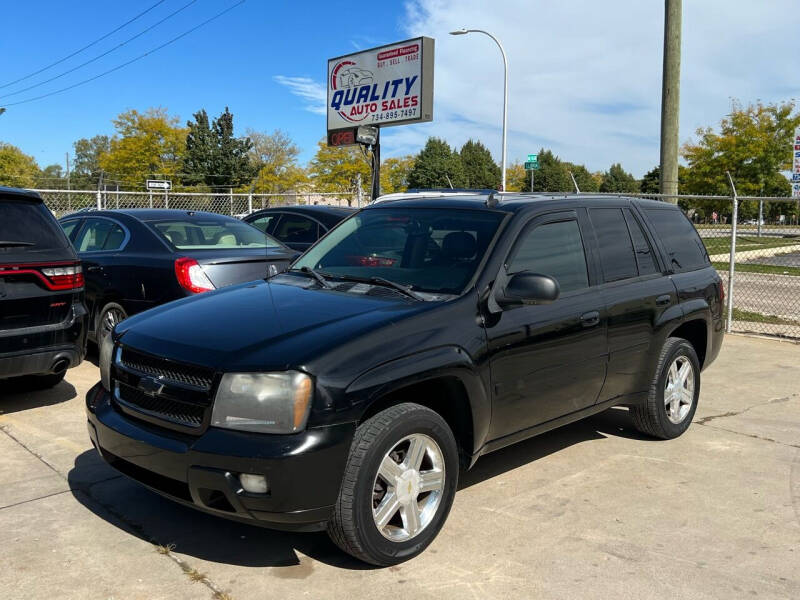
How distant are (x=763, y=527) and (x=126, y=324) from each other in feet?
11.6

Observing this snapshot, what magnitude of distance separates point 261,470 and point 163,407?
2.19 ft

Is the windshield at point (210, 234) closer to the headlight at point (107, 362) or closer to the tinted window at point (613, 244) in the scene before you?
the headlight at point (107, 362)

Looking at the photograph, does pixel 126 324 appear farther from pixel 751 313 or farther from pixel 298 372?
pixel 751 313

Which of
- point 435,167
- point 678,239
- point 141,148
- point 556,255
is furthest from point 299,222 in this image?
point 435,167

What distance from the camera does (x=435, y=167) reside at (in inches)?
2990

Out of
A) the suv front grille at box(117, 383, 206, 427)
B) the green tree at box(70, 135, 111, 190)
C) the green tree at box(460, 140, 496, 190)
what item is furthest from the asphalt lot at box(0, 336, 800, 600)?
the green tree at box(70, 135, 111, 190)

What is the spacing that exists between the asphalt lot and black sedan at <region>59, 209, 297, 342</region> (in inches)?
67.2

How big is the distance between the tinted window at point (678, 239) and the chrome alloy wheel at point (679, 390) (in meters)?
0.71

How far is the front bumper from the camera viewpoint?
2.93m

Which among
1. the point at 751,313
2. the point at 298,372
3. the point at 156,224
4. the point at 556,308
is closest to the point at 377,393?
the point at 298,372

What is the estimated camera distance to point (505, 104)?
1139 inches

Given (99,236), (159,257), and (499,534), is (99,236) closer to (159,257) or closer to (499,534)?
(159,257)

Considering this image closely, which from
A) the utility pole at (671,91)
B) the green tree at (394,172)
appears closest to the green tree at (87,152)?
the green tree at (394,172)

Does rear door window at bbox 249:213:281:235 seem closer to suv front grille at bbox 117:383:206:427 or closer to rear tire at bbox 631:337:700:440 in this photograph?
rear tire at bbox 631:337:700:440
